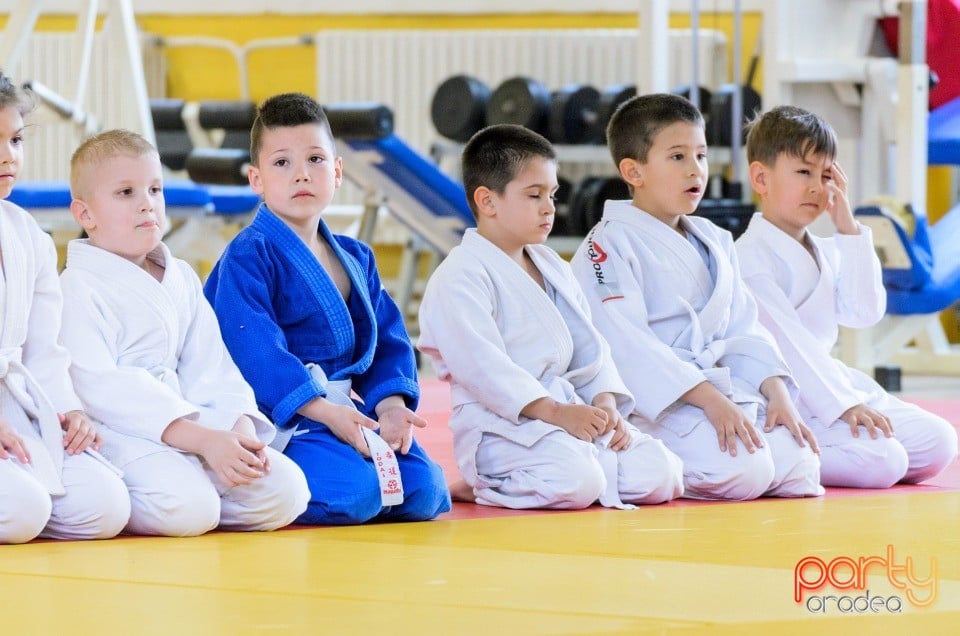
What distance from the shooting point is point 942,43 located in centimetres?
591

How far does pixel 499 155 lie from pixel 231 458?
0.94 meters

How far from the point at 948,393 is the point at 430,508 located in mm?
3357

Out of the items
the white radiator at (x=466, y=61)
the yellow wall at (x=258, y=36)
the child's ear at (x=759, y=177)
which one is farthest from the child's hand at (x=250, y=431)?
the yellow wall at (x=258, y=36)

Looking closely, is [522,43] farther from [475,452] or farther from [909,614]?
[909,614]

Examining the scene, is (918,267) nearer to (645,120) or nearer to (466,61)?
(645,120)

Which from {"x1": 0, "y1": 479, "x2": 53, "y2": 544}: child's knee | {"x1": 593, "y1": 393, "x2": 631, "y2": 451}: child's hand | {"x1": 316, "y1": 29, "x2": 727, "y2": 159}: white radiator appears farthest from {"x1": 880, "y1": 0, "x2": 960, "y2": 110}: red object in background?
{"x1": 0, "y1": 479, "x2": 53, "y2": 544}: child's knee

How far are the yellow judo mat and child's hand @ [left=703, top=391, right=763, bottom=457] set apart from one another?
27cm

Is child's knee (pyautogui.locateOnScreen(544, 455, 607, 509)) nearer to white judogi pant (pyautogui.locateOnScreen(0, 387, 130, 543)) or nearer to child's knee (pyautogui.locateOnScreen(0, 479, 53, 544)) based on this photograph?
white judogi pant (pyautogui.locateOnScreen(0, 387, 130, 543))

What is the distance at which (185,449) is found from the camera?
2486 mm

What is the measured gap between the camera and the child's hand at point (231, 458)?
8.01ft

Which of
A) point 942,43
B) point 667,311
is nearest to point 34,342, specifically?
point 667,311

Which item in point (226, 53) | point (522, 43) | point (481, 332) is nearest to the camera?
point (481, 332)

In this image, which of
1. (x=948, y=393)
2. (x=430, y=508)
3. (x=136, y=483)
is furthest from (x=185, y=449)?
(x=948, y=393)

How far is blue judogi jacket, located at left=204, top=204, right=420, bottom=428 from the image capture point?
8.68 feet
